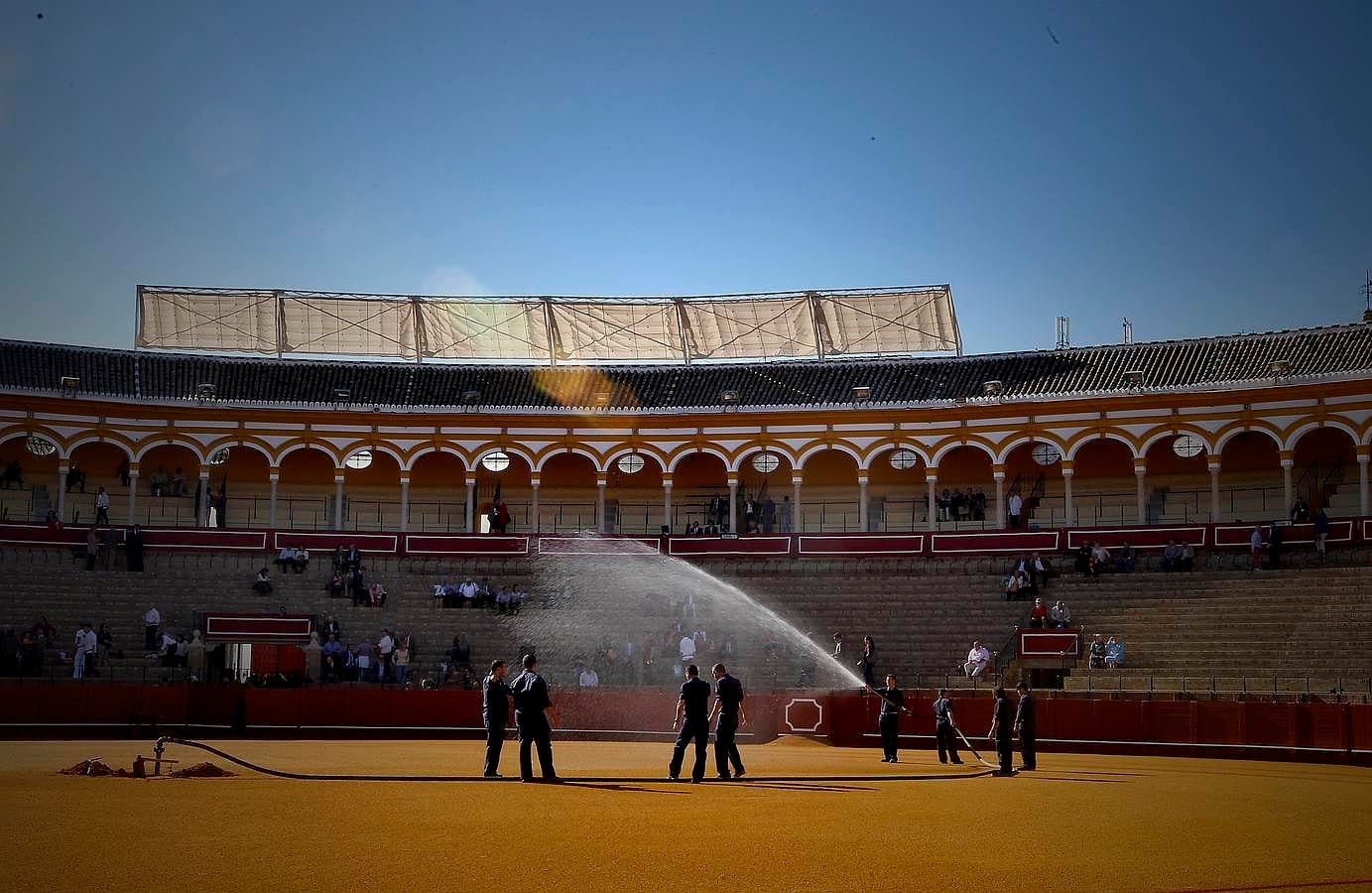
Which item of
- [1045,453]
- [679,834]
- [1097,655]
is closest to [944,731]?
[679,834]

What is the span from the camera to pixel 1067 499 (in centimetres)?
4559

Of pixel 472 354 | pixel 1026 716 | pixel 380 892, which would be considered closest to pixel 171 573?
pixel 472 354

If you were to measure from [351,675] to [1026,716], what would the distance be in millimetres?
19728

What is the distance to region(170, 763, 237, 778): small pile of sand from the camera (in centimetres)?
1919

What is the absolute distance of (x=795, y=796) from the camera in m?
17.7

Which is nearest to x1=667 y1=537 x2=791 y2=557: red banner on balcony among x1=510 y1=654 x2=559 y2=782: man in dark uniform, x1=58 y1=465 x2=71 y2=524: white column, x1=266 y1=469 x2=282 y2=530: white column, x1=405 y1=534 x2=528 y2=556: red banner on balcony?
x1=405 y1=534 x2=528 y2=556: red banner on balcony

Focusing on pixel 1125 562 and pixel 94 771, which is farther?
pixel 1125 562

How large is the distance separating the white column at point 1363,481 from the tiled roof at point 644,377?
401cm

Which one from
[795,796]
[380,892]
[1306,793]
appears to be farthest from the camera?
[1306,793]

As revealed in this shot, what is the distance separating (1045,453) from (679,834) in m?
35.3

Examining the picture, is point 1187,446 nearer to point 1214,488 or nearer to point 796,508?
point 1214,488

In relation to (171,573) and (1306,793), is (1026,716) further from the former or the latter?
(171,573)

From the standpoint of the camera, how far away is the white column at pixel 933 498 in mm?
46719

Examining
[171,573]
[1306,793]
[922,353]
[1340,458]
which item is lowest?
[1306,793]
